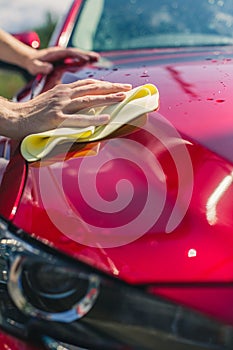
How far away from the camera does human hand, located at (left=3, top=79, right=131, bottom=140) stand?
2008 millimetres

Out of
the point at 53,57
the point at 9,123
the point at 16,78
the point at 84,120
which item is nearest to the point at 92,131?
the point at 84,120

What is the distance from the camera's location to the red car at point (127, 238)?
4.99 ft

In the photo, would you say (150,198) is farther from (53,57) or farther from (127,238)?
(53,57)

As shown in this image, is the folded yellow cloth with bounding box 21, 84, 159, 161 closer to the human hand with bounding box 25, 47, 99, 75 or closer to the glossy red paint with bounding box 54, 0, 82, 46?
the human hand with bounding box 25, 47, 99, 75

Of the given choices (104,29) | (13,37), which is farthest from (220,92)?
(13,37)

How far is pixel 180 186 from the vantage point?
1.72 meters

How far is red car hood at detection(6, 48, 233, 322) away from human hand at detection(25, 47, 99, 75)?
102cm

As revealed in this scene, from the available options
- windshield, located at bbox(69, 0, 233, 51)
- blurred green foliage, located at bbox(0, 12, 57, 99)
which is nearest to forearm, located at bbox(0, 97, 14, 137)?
windshield, located at bbox(69, 0, 233, 51)

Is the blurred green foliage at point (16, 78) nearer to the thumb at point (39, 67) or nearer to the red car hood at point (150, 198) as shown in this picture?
the thumb at point (39, 67)

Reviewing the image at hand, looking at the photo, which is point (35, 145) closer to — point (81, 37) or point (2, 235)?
point (2, 235)

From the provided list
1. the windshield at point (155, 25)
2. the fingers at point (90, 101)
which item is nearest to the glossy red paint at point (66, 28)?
the windshield at point (155, 25)

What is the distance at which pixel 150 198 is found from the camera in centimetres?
169

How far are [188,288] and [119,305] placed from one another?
0.18 m

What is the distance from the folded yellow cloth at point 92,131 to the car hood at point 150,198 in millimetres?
30
